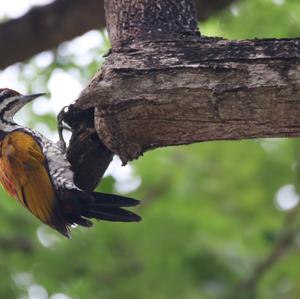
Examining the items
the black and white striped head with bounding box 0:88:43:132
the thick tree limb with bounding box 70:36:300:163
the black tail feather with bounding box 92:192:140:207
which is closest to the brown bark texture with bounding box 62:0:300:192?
the thick tree limb with bounding box 70:36:300:163

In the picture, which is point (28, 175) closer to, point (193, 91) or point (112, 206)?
point (112, 206)

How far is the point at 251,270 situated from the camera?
782 centimetres

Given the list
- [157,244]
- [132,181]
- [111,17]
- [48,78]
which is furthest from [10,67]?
[111,17]

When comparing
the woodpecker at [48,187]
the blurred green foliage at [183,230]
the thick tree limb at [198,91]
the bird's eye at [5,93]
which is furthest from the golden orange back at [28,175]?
the thick tree limb at [198,91]

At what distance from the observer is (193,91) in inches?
160

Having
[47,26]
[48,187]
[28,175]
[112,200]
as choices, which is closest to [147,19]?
[112,200]

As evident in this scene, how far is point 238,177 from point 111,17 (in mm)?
4078

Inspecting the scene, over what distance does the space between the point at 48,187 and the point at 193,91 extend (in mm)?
1641

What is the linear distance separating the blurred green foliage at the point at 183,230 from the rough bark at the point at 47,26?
37cm

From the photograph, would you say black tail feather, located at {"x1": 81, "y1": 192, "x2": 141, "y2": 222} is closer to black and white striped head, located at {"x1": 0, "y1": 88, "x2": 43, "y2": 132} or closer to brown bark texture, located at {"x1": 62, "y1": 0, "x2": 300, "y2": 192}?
brown bark texture, located at {"x1": 62, "y1": 0, "x2": 300, "y2": 192}

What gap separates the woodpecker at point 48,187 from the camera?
5.01m

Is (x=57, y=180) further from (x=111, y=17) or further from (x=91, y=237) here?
(x=91, y=237)

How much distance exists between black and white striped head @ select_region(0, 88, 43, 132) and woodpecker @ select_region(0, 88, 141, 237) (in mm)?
127

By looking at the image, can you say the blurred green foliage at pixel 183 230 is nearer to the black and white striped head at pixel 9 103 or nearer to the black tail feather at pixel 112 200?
the black and white striped head at pixel 9 103
